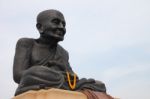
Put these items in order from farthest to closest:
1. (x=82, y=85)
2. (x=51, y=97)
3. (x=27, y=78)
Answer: (x=82, y=85) → (x=27, y=78) → (x=51, y=97)

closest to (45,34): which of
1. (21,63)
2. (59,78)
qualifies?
(21,63)

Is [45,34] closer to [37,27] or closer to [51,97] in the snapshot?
[37,27]

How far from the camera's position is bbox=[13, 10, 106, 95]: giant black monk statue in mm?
4957

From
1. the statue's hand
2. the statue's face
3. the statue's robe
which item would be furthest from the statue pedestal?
the statue's face

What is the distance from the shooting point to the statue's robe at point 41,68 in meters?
4.93

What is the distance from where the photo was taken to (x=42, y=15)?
19.1ft

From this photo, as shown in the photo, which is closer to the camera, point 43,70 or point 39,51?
point 43,70

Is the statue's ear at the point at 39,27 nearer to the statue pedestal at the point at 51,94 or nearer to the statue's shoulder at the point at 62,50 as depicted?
the statue's shoulder at the point at 62,50

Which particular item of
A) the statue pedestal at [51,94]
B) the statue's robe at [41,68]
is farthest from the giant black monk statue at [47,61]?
the statue pedestal at [51,94]

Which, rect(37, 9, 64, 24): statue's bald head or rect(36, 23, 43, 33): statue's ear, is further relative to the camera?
rect(36, 23, 43, 33): statue's ear

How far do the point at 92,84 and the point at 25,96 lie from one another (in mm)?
1205

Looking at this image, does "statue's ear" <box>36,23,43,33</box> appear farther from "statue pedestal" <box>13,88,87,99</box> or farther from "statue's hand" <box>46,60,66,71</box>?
"statue pedestal" <box>13,88,87,99</box>

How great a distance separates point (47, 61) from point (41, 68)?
0.70m

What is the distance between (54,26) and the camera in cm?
564
